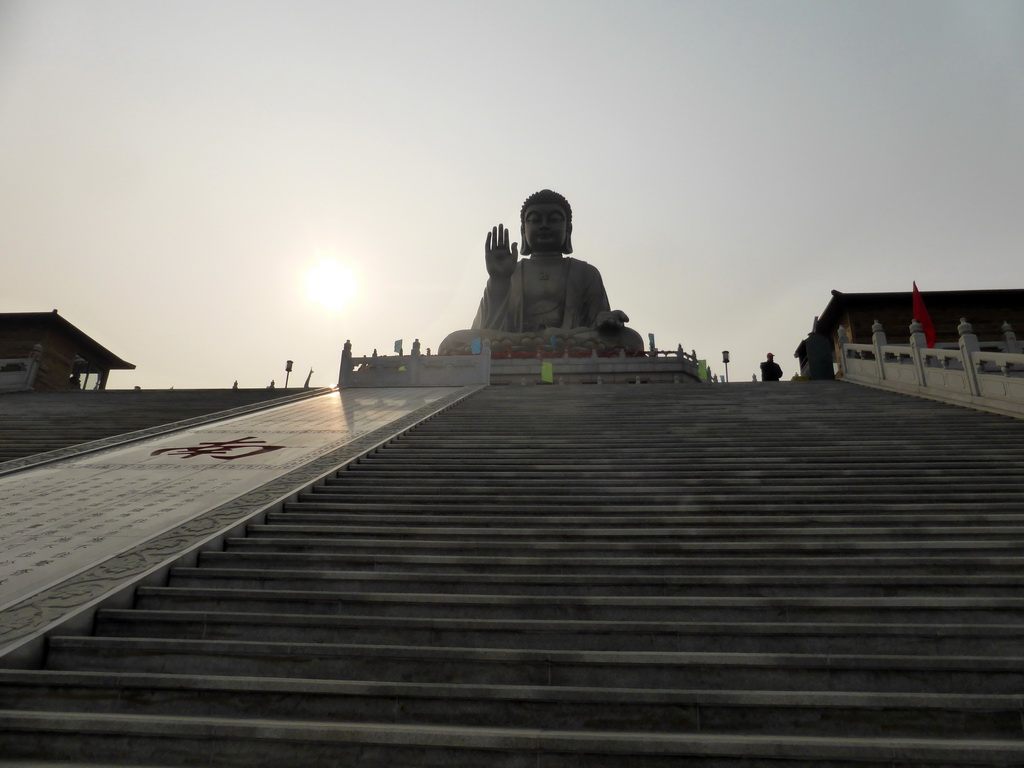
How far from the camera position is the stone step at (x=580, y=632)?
11.0 ft

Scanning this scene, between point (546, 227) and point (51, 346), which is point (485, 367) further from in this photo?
point (51, 346)

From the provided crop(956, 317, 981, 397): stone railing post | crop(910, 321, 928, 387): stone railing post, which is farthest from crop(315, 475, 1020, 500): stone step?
crop(910, 321, 928, 387): stone railing post

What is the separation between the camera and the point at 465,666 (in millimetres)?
3229

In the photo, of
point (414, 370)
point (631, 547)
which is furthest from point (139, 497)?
point (414, 370)

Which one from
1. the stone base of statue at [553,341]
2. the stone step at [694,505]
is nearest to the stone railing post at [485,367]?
the stone base of statue at [553,341]

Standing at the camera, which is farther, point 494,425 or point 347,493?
point 494,425

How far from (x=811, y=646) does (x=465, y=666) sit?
174cm

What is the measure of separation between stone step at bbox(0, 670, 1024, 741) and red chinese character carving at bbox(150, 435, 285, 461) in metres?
4.73

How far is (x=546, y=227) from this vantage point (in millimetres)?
→ 24312

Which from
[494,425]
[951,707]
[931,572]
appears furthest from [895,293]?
[951,707]

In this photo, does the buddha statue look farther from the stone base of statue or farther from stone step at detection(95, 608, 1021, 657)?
stone step at detection(95, 608, 1021, 657)

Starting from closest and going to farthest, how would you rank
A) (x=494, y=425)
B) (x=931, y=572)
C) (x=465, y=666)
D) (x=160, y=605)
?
1. (x=465, y=666)
2. (x=160, y=605)
3. (x=931, y=572)
4. (x=494, y=425)

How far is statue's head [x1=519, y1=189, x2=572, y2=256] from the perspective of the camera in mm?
24406

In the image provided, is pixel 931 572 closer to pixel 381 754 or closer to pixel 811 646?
pixel 811 646
